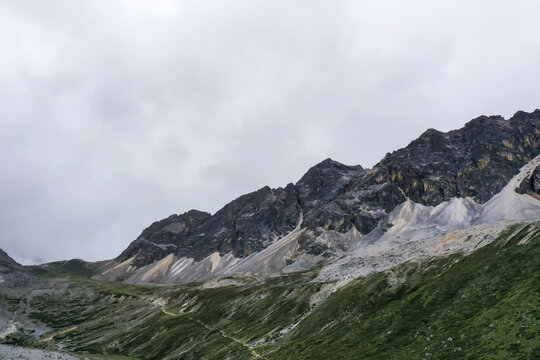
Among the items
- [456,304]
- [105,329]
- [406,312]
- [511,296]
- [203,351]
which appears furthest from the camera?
[105,329]

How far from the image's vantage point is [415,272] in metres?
122

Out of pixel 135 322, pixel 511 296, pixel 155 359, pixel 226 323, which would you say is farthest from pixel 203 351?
pixel 135 322

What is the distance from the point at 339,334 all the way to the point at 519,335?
42.4 meters

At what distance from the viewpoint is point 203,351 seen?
10469 centimetres

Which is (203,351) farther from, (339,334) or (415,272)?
(415,272)

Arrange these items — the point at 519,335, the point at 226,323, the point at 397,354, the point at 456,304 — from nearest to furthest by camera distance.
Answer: the point at 519,335 < the point at 397,354 < the point at 456,304 < the point at 226,323

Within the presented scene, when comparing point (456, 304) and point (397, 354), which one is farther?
point (456, 304)

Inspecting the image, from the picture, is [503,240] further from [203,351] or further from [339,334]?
[203,351]

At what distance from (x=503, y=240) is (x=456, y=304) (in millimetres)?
66321

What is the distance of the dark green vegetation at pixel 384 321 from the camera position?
49.9m

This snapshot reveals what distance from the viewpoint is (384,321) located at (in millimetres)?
75250

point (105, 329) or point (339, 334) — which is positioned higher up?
point (105, 329)

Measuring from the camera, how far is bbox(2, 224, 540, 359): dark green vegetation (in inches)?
1964

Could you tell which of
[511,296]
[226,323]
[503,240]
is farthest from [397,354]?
[226,323]
